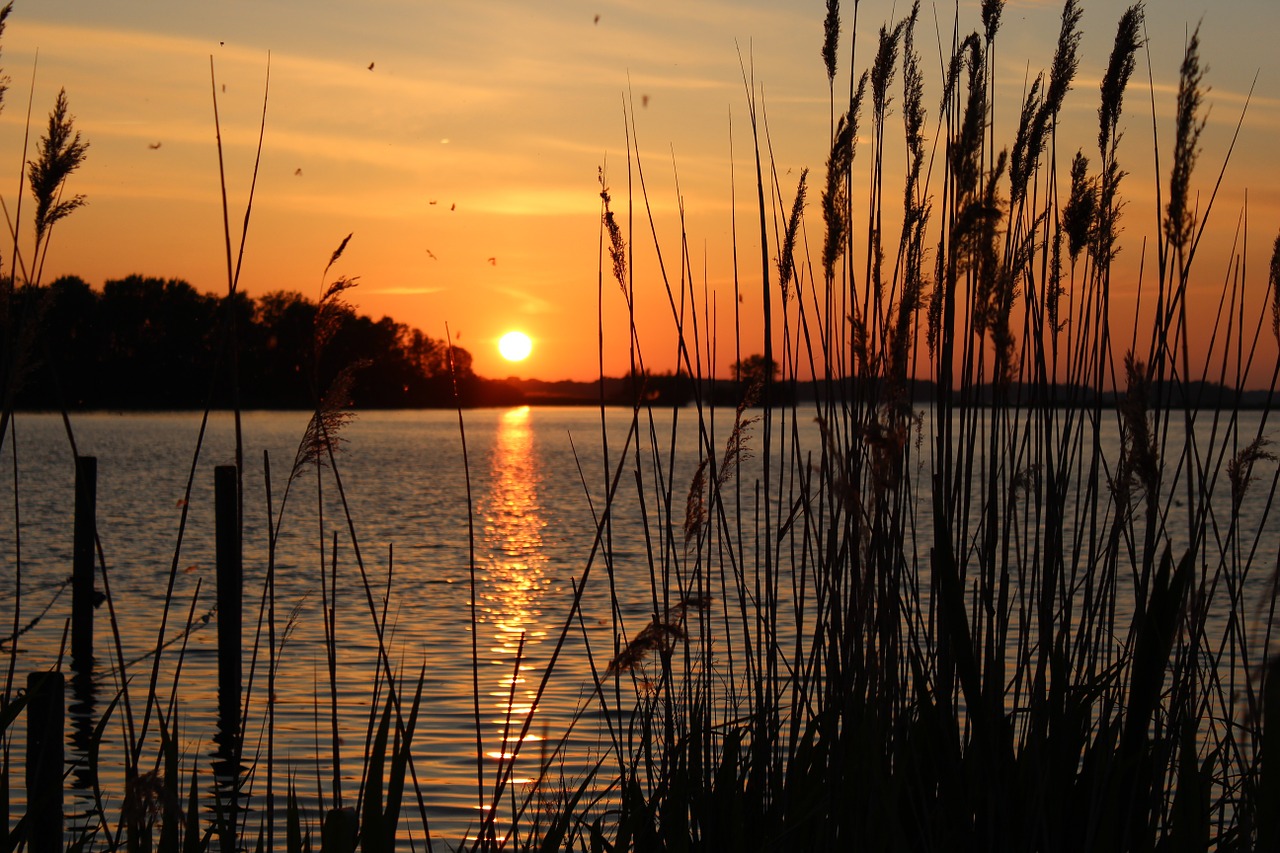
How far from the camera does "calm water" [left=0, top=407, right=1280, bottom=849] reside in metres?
6.64

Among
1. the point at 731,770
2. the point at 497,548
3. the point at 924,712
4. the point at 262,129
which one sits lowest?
the point at 497,548

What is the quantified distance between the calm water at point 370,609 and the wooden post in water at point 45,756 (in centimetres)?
22

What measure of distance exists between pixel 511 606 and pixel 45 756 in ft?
38.3

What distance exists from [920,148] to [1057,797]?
134 centimetres

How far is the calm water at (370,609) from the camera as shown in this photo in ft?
21.8

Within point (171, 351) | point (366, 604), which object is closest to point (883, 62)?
point (366, 604)

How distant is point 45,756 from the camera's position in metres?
2.65

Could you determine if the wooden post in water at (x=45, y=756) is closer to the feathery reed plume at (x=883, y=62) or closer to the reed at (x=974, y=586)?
the reed at (x=974, y=586)

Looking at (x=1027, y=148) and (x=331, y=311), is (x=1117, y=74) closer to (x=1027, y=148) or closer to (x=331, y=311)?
(x=1027, y=148)

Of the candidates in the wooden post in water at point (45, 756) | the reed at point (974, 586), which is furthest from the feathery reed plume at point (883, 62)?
the wooden post in water at point (45, 756)

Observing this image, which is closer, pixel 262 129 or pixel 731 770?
pixel 262 129

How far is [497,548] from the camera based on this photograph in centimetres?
2133

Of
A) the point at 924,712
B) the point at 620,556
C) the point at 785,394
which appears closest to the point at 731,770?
the point at 924,712

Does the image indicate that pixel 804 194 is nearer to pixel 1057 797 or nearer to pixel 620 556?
pixel 1057 797
